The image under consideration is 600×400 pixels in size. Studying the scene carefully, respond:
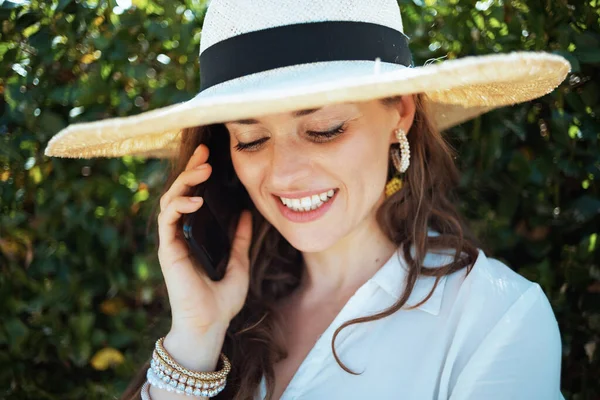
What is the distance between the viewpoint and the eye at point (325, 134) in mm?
1847

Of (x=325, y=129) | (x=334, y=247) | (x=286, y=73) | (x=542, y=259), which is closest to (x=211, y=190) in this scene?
(x=334, y=247)

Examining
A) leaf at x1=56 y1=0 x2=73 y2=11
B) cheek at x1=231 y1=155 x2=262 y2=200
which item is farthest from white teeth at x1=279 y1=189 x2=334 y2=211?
leaf at x1=56 y1=0 x2=73 y2=11

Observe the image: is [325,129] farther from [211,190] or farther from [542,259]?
[542,259]

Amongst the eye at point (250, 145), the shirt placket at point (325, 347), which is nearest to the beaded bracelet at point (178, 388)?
the shirt placket at point (325, 347)

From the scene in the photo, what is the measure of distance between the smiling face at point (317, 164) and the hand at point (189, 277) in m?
0.24

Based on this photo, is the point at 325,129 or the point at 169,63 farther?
the point at 169,63

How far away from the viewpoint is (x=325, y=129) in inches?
72.4

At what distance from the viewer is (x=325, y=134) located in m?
1.85

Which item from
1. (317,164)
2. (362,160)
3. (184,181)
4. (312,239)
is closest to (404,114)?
(362,160)

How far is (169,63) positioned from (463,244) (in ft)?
4.30

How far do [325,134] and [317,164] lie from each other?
9 centimetres

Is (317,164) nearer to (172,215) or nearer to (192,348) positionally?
(172,215)

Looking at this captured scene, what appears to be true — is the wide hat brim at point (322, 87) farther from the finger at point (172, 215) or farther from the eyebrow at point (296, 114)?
the finger at point (172, 215)

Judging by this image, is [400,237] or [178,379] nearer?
[178,379]
